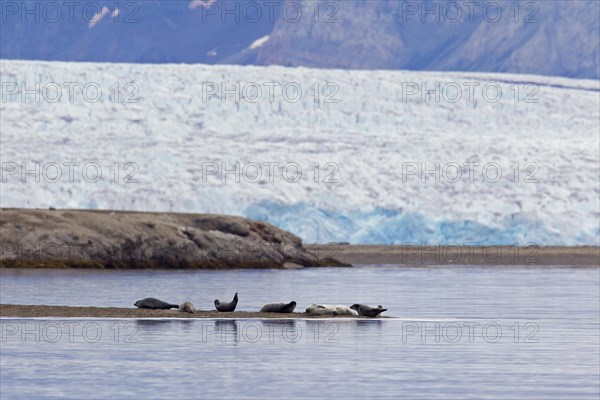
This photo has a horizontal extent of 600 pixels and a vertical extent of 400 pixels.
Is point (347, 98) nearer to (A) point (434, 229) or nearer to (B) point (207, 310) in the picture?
(A) point (434, 229)

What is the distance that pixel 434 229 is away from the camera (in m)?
44.3

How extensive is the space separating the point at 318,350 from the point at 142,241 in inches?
951

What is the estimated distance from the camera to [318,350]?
1413 cm

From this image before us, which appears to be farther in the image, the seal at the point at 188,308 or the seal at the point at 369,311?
the seal at the point at 188,308

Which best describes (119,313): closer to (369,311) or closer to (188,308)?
(188,308)

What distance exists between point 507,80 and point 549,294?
39476 mm

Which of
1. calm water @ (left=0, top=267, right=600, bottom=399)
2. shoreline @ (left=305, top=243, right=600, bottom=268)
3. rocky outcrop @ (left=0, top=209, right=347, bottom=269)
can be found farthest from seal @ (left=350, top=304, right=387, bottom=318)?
shoreline @ (left=305, top=243, right=600, bottom=268)

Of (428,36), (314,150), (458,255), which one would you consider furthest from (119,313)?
(428,36)

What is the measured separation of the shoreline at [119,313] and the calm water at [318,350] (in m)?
0.56

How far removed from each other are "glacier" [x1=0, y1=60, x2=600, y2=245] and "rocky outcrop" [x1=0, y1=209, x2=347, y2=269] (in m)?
4.09

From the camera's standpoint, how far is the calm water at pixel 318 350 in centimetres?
1119

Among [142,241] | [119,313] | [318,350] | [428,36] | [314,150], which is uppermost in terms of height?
[428,36]

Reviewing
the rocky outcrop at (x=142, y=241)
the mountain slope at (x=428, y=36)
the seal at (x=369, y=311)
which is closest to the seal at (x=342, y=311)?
the seal at (x=369, y=311)

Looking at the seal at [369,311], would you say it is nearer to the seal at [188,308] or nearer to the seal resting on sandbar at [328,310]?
the seal resting on sandbar at [328,310]
